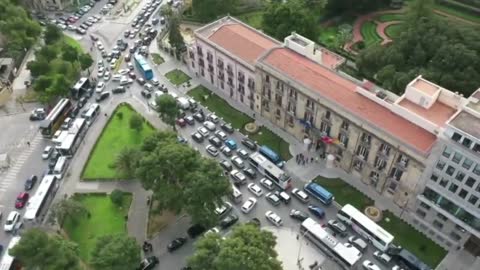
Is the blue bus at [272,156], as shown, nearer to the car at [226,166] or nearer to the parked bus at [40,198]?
the car at [226,166]

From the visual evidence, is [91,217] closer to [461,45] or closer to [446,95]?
[446,95]

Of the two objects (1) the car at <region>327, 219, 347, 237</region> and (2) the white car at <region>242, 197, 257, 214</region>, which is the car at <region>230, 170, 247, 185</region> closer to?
(2) the white car at <region>242, 197, 257, 214</region>

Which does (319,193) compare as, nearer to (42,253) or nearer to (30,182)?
(42,253)

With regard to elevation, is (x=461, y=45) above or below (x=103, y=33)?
above

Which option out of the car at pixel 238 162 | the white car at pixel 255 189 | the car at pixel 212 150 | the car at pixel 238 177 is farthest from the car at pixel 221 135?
the white car at pixel 255 189

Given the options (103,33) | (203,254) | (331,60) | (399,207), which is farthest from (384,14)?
(203,254)

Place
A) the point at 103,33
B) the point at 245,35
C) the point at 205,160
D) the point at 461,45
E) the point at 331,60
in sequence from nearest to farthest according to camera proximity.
Result: the point at 205,160, the point at 461,45, the point at 245,35, the point at 331,60, the point at 103,33

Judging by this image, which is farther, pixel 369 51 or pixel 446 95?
pixel 369 51

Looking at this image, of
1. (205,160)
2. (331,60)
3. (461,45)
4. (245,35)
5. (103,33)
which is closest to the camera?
(205,160)
